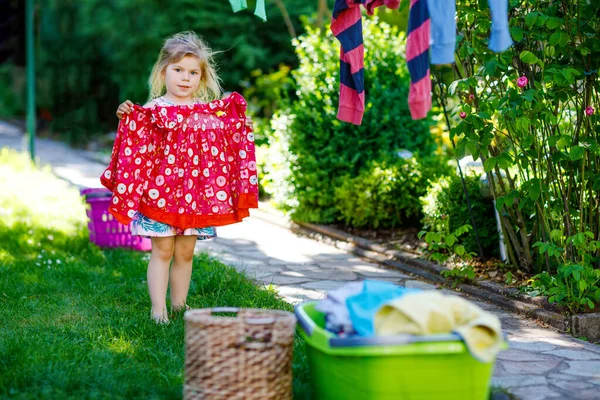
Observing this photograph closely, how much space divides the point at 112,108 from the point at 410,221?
10.2 m

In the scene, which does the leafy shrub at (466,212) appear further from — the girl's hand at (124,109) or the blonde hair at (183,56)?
the girl's hand at (124,109)

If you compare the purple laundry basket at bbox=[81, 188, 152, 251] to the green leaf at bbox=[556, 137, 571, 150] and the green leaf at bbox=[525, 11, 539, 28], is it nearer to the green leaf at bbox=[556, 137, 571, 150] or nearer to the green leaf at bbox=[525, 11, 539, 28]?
the green leaf at bbox=[556, 137, 571, 150]

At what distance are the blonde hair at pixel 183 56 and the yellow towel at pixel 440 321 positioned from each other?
83.8 inches

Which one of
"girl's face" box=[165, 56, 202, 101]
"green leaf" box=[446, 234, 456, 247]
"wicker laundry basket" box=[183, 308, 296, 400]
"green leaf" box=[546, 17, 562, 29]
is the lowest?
"wicker laundry basket" box=[183, 308, 296, 400]

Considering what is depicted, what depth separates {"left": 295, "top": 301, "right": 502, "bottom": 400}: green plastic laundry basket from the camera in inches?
107

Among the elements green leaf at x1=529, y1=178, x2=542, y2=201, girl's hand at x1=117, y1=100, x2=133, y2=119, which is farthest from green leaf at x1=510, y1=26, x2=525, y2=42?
girl's hand at x1=117, y1=100, x2=133, y2=119

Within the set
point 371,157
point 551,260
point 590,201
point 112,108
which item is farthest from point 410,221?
point 112,108

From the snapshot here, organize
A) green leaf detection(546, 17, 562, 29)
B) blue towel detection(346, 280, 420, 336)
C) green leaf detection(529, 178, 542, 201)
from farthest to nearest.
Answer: green leaf detection(529, 178, 542, 201) < green leaf detection(546, 17, 562, 29) < blue towel detection(346, 280, 420, 336)

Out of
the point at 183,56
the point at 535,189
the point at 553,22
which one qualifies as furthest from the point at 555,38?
the point at 183,56

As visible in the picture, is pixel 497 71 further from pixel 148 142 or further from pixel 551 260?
pixel 148 142

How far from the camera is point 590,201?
475 centimetres

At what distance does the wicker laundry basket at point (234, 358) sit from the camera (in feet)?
9.78

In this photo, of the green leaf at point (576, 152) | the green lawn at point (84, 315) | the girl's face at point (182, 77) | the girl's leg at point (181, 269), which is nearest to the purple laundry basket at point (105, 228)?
the green lawn at point (84, 315)

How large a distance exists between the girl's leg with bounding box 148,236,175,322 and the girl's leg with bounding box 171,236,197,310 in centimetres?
6
